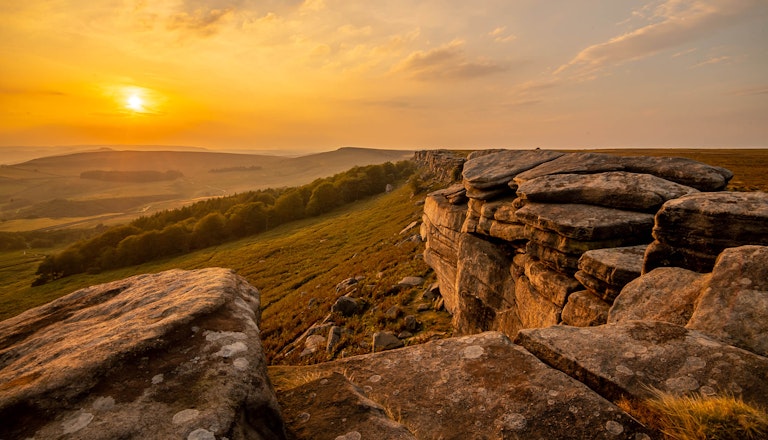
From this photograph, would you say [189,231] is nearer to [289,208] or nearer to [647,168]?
[289,208]

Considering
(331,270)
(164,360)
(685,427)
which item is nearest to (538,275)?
(685,427)

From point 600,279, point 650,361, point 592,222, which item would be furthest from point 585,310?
point 650,361

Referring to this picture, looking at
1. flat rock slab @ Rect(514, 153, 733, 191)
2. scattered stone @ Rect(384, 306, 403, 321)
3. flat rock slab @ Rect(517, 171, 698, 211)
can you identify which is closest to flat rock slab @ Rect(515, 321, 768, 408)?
flat rock slab @ Rect(517, 171, 698, 211)

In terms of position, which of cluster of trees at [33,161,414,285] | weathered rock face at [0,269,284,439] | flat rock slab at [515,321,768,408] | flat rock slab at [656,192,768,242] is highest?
flat rock slab at [656,192,768,242]

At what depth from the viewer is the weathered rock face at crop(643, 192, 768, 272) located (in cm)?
746

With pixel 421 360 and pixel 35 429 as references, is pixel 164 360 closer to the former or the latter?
pixel 35 429

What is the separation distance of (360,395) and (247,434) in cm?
153

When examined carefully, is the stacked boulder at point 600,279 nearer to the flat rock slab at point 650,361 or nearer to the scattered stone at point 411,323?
the flat rock slab at point 650,361

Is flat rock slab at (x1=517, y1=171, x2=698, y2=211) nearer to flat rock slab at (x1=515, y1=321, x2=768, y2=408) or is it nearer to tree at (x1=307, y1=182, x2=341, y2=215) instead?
flat rock slab at (x1=515, y1=321, x2=768, y2=408)

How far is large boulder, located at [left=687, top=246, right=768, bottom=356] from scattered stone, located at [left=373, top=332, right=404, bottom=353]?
12191 millimetres

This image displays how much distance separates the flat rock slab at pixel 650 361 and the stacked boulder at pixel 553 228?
15.0 feet

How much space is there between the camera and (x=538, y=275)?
12492mm

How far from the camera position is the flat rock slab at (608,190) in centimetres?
1084

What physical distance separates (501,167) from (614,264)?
9.39 meters
